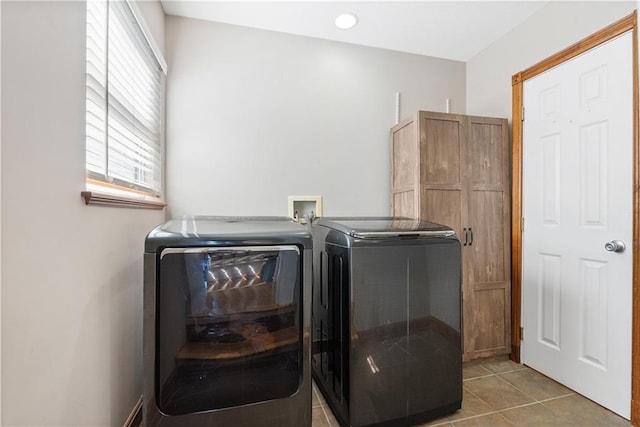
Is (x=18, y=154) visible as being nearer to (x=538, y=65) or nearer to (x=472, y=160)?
(x=472, y=160)

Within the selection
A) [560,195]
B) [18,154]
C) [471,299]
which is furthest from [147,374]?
[560,195]

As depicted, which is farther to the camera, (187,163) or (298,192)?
(298,192)

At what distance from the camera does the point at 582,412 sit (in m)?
1.62

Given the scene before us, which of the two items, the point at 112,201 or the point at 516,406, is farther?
the point at 516,406

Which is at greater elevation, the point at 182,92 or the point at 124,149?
the point at 182,92

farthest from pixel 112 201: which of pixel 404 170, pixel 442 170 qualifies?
pixel 442 170

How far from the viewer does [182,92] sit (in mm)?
2100

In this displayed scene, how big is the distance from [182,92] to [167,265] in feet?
4.89

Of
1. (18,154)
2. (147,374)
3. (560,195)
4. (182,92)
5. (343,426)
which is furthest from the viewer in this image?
(182,92)

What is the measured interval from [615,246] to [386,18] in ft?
6.75

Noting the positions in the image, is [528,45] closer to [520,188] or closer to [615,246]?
[520,188]

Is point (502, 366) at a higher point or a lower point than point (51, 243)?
lower

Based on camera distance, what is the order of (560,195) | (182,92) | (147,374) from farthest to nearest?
(182,92) < (560,195) < (147,374)

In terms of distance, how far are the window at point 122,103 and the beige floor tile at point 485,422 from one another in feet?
6.95
